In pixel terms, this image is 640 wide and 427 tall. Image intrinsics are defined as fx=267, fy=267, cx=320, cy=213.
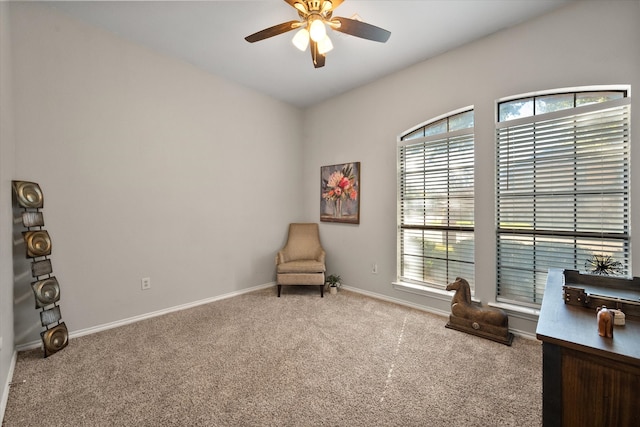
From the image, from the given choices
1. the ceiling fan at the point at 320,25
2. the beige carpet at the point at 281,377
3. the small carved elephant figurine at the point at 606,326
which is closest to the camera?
the small carved elephant figurine at the point at 606,326

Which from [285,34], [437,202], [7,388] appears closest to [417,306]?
[437,202]

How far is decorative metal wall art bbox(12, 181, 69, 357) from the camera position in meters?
2.05

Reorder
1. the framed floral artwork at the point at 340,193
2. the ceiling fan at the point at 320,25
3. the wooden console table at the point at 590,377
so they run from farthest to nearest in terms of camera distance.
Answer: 1. the framed floral artwork at the point at 340,193
2. the ceiling fan at the point at 320,25
3. the wooden console table at the point at 590,377

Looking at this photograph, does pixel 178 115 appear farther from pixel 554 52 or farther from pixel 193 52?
pixel 554 52

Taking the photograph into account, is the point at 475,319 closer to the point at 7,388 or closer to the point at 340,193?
the point at 340,193

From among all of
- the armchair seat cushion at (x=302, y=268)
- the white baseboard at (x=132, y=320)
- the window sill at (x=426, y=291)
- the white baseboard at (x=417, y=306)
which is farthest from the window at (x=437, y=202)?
the white baseboard at (x=132, y=320)

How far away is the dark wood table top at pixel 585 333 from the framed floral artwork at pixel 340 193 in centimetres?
265

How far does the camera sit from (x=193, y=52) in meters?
2.91

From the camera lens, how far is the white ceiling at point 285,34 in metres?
2.22

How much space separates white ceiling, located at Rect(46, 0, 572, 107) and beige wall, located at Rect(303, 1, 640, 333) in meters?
0.19

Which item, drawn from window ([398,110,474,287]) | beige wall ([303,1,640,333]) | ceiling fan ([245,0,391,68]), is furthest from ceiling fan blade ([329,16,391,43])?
window ([398,110,474,287])

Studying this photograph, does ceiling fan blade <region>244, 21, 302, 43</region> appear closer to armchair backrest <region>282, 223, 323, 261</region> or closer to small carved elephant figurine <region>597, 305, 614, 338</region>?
small carved elephant figurine <region>597, 305, 614, 338</region>

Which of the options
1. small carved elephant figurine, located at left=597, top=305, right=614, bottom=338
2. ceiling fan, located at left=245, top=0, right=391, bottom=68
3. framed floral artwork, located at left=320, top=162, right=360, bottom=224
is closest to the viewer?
small carved elephant figurine, located at left=597, top=305, right=614, bottom=338

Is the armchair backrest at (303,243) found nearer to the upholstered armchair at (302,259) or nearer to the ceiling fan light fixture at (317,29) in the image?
the upholstered armchair at (302,259)
